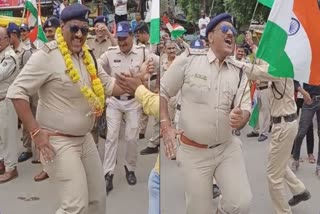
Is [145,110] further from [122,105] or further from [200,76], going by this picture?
[122,105]

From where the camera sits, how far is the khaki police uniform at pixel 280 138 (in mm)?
5555

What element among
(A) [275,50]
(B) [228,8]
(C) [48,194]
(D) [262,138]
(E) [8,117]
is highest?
(A) [275,50]

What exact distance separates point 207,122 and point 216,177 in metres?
0.43

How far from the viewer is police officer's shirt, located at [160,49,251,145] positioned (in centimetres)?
457

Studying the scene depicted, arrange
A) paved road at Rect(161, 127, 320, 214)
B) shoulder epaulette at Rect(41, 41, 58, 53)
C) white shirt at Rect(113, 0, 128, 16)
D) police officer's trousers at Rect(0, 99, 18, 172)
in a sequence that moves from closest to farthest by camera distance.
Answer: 1. shoulder epaulette at Rect(41, 41, 58, 53)
2. paved road at Rect(161, 127, 320, 214)
3. police officer's trousers at Rect(0, 99, 18, 172)
4. white shirt at Rect(113, 0, 128, 16)

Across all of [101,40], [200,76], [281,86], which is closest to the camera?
[200,76]

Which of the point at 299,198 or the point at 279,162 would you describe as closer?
the point at 279,162

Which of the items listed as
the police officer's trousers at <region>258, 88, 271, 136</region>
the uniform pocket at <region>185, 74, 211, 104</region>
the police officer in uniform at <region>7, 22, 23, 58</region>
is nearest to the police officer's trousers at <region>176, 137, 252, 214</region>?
the uniform pocket at <region>185, 74, 211, 104</region>

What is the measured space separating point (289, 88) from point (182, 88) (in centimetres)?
147

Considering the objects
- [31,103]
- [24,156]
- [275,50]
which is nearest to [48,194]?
[31,103]

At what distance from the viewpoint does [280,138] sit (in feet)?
18.4

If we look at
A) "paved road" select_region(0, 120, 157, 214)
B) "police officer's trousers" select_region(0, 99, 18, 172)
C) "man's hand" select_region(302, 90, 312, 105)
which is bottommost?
"paved road" select_region(0, 120, 157, 214)

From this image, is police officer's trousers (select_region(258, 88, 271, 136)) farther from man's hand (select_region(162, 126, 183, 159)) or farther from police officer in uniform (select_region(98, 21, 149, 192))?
man's hand (select_region(162, 126, 183, 159))

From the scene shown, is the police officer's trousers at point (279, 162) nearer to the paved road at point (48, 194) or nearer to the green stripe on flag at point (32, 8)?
the paved road at point (48, 194)
